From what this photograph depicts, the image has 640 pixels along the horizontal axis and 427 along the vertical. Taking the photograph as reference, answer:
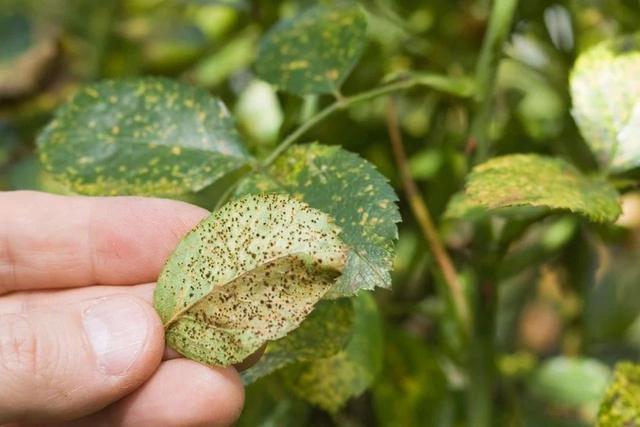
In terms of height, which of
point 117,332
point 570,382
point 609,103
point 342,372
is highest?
point 609,103

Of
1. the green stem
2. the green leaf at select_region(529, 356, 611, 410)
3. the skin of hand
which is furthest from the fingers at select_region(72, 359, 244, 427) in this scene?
the green leaf at select_region(529, 356, 611, 410)

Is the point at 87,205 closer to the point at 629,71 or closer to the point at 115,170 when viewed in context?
the point at 115,170

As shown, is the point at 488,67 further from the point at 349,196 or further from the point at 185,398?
the point at 185,398

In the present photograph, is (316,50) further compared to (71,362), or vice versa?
(316,50)

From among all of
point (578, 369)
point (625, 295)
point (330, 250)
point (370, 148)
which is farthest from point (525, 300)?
point (330, 250)

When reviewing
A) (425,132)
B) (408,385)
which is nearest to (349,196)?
(408,385)

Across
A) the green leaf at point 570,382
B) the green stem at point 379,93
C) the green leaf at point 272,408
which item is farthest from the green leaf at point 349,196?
the green leaf at point 570,382
